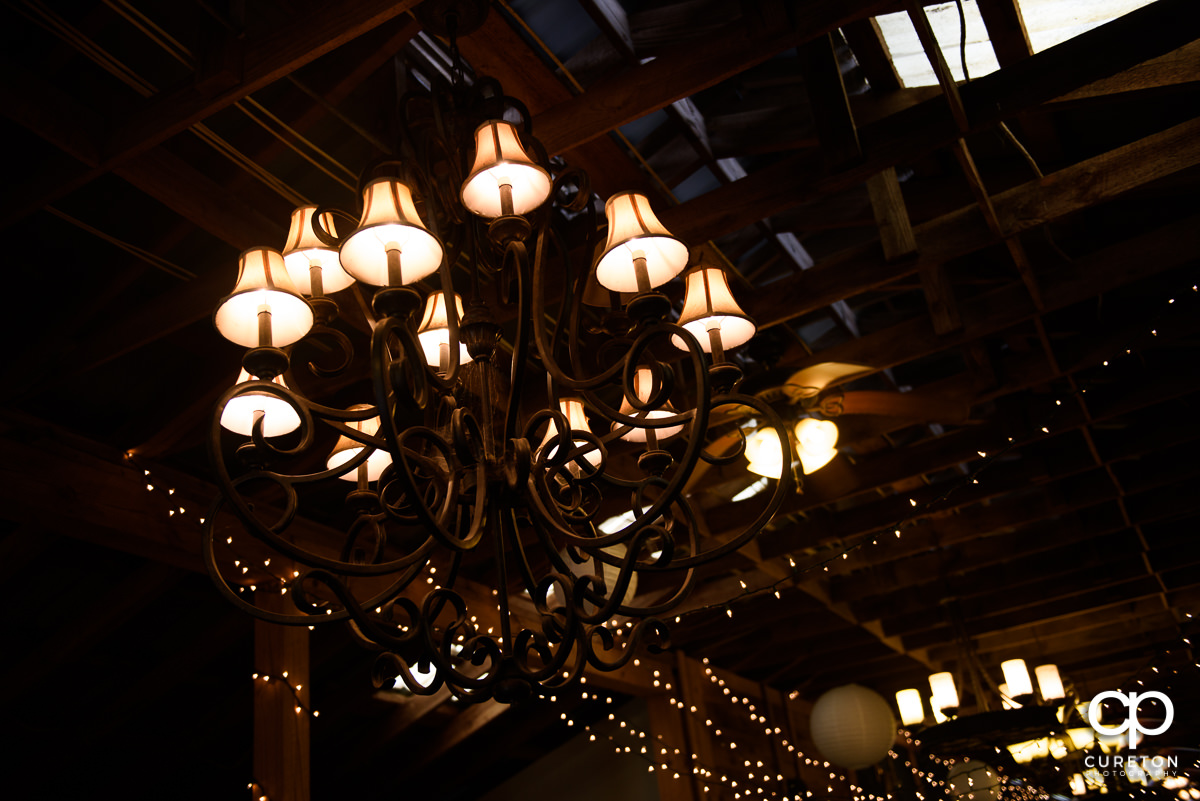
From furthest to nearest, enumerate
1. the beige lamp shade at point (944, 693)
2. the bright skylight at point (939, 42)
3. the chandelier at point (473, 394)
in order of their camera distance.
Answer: the beige lamp shade at point (944, 693) → the bright skylight at point (939, 42) → the chandelier at point (473, 394)

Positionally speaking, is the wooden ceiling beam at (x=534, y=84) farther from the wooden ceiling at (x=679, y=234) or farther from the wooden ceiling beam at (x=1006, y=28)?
the wooden ceiling beam at (x=1006, y=28)

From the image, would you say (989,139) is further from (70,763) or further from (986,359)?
(70,763)

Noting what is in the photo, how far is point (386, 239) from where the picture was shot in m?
1.49

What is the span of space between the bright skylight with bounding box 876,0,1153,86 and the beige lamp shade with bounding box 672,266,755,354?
1350mm

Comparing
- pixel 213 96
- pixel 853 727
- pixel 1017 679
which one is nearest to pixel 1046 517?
pixel 1017 679

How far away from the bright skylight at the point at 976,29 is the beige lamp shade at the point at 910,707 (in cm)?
517

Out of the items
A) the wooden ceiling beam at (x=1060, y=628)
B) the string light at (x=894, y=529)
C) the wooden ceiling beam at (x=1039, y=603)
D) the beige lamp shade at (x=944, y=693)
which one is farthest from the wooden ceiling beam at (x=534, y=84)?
the wooden ceiling beam at (x=1060, y=628)

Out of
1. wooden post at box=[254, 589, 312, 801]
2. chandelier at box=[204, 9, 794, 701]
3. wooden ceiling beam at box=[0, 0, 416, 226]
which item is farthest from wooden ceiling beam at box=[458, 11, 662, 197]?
wooden post at box=[254, 589, 312, 801]

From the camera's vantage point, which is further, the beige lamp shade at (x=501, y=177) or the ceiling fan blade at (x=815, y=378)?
the ceiling fan blade at (x=815, y=378)

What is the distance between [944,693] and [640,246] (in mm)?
6017

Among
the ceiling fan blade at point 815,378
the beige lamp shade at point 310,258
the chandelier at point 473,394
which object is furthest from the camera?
the ceiling fan blade at point 815,378

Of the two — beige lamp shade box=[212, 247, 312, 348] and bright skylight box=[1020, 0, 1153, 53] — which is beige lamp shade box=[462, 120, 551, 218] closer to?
beige lamp shade box=[212, 247, 312, 348]

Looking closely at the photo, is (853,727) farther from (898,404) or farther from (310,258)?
(310,258)

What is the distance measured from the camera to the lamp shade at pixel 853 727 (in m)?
5.55
